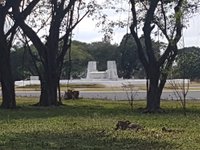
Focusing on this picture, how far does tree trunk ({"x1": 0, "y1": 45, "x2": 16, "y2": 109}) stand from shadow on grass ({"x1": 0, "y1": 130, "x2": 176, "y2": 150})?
12.6m

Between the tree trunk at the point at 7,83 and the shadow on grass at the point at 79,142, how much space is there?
12622 mm

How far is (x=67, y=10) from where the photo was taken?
30750mm

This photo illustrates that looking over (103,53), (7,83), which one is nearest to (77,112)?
(7,83)

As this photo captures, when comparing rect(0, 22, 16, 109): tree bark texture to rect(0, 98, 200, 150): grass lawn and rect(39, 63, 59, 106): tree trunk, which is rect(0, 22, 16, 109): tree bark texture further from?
rect(0, 98, 200, 150): grass lawn

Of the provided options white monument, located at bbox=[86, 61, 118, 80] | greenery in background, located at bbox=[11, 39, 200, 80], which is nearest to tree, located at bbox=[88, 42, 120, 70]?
greenery in background, located at bbox=[11, 39, 200, 80]

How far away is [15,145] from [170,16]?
15.1m

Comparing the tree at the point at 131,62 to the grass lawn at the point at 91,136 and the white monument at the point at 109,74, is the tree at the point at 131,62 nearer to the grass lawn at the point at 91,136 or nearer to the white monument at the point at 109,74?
the white monument at the point at 109,74

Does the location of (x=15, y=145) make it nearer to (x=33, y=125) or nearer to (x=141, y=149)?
(x=141, y=149)

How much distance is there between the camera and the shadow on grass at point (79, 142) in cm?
1195

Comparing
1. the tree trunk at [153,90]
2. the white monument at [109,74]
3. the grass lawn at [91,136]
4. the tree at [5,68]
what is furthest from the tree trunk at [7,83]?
the white monument at [109,74]

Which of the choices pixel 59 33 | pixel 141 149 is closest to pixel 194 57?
pixel 59 33

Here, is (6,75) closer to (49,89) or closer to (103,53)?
(49,89)

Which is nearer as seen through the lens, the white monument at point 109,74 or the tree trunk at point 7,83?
the tree trunk at point 7,83

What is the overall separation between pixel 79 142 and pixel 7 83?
15051 mm
